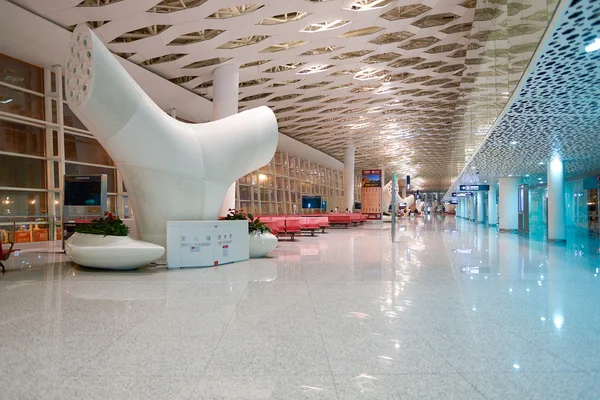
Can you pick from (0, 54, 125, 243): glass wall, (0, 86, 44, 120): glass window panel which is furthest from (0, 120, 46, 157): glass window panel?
(0, 86, 44, 120): glass window panel

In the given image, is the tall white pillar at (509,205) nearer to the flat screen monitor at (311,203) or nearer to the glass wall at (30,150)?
the flat screen monitor at (311,203)

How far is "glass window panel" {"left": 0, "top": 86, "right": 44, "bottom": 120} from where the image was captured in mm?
15852

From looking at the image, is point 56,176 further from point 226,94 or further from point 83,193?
point 226,94

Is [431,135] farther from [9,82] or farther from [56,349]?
[56,349]

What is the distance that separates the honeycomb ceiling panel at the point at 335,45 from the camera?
12797 millimetres

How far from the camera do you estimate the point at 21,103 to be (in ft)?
53.9

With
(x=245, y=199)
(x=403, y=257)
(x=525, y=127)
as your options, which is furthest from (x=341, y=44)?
(x=245, y=199)

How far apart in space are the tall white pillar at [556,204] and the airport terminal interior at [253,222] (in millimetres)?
81

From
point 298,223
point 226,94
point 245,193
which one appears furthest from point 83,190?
point 245,193

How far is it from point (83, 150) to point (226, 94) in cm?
721

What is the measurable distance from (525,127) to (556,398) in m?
11.1

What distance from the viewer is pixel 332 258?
38.7ft

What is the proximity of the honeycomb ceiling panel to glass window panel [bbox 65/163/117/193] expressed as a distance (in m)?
5.49

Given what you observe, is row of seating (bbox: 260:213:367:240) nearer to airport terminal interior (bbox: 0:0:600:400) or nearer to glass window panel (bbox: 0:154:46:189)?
airport terminal interior (bbox: 0:0:600:400)
